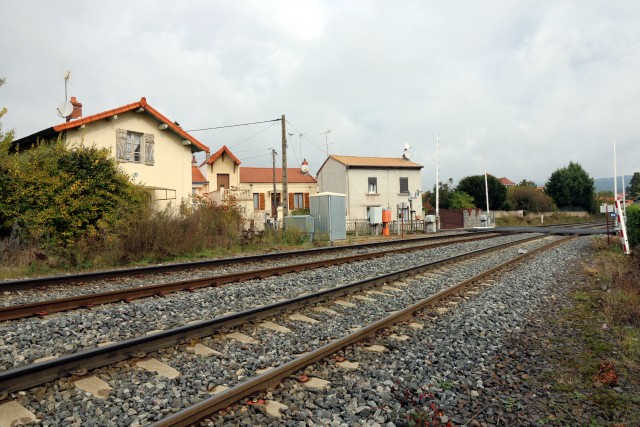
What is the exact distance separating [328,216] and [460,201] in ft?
109

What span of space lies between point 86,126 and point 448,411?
19983mm

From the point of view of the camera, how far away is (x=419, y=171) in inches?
1694

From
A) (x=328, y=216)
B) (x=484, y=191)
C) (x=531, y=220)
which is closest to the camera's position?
(x=328, y=216)

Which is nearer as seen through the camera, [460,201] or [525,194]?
[460,201]

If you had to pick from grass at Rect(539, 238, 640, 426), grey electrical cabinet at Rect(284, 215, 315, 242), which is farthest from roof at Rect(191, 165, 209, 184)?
grass at Rect(539, 238, 640, 426)

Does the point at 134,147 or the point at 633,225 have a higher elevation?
the point at 134,147

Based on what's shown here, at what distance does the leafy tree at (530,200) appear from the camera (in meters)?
57.3

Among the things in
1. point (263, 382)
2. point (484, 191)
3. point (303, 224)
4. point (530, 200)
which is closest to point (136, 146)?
point (303, 224)

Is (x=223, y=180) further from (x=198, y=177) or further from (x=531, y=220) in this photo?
(x=531, y=220)

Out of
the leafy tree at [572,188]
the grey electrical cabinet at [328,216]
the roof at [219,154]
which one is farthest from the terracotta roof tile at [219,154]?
the leafy tree at [572,188]

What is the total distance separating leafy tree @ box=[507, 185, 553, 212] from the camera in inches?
2257

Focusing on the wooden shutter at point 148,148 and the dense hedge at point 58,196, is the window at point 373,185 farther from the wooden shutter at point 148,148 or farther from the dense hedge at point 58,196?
the dense hedge at point 58,196

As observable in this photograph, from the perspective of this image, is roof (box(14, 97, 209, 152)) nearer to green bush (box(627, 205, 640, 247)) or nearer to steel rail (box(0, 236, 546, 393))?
steel rail (box(0, 236, 546, 393))

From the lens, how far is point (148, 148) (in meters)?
21.1
